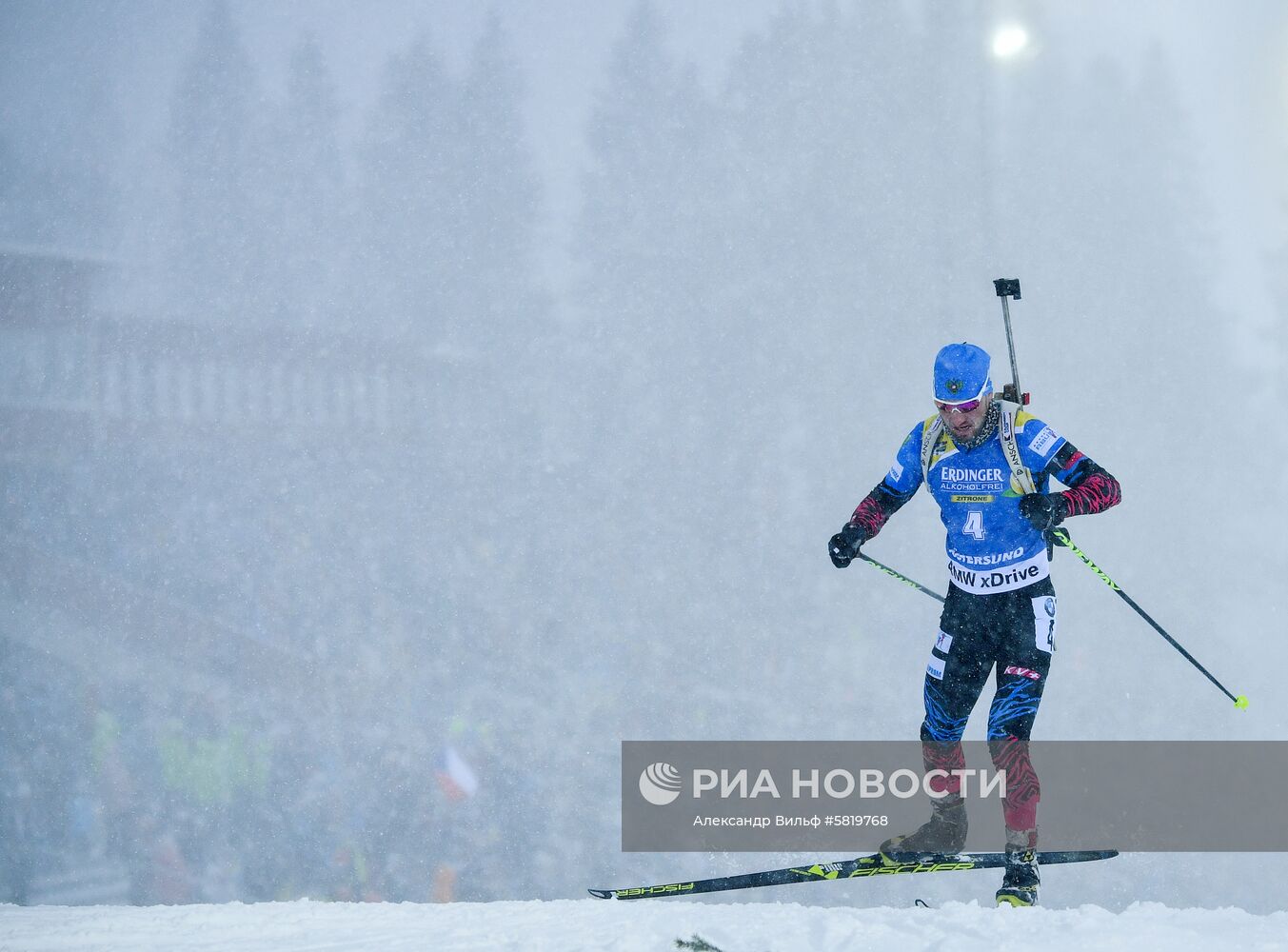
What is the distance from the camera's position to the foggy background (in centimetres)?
3142

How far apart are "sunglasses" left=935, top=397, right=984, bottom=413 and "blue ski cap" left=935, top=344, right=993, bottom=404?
0.02 meters

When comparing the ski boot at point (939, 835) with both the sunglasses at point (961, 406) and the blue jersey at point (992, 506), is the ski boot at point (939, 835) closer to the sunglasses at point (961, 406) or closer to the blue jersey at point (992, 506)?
the blue jersey at point (992, 506)

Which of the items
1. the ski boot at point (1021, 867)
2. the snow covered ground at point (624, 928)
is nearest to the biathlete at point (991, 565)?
the ski boot at point (1021, 867)

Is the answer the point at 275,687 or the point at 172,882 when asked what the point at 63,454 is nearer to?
the point at 275,687

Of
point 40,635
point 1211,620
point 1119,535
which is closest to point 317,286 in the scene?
point 40,635

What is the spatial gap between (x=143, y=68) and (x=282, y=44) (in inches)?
262

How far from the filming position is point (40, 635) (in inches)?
1289

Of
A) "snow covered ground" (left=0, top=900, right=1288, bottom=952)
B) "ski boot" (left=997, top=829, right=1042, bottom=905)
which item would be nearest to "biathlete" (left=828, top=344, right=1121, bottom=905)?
"ski boot" (left=997, top=829, right=1042, bottom=905)

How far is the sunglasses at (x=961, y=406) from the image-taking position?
5047mm

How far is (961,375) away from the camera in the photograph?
502cm

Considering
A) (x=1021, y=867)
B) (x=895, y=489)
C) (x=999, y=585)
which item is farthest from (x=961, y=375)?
(x=1021, y=867)

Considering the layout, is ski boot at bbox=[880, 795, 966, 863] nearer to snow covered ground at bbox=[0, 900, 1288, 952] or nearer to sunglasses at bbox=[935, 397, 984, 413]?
snow covered ground at bbox=[0, 900, 1288, 952]

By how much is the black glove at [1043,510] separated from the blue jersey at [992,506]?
18 cm

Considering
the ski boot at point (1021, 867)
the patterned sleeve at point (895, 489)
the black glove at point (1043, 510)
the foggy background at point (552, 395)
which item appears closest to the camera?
the black glove at point (1043, 510)
